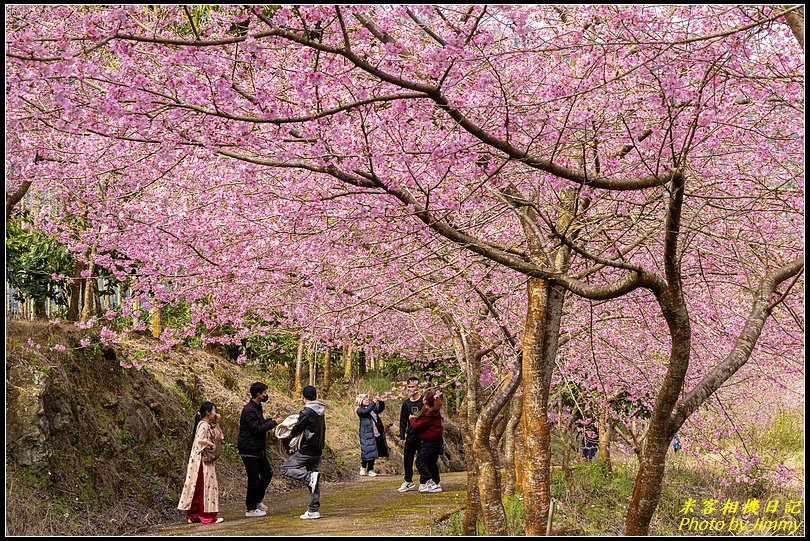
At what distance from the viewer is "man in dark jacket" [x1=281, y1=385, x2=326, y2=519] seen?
1094cm

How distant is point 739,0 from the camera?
5.59 metres

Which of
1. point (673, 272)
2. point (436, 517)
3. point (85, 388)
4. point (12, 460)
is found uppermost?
point (673, 272)

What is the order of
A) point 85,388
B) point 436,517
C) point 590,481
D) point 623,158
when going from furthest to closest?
1. point 590,481
2. point 85,388
3. point 436,517
4. point 623,158

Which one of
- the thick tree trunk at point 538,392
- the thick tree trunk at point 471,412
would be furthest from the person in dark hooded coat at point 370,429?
the thick tree trunk at point 538,392

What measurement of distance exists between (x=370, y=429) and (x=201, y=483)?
653cm

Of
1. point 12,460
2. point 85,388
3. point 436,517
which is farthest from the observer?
point 85,388

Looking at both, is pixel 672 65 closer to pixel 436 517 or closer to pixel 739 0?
pixel 739 0

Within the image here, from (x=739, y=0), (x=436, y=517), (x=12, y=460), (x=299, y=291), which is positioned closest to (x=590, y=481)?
(x=436, y=517)

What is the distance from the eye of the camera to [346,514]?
11.6 metres

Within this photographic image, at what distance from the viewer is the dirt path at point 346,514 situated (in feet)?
33.0

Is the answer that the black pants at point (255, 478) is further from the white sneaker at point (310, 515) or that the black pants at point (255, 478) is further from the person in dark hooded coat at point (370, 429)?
the person in dark hooded coat at point (370, 429)

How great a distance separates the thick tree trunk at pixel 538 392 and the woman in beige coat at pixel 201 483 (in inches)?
211

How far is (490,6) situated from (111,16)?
96.8 inches

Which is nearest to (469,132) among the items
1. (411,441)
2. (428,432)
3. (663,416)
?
(663,416)
